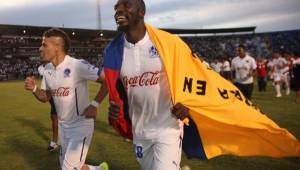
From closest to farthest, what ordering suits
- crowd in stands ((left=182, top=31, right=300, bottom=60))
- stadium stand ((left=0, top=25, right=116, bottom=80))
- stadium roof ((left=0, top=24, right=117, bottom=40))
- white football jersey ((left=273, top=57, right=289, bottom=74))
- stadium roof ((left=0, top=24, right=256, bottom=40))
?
white football jersey ((left=273, top=57, right=289, bottom=74)), stadium stand ((left=0, top=25, right=116, bottom=80)), stadium roof ((left=0, top=24, right=117, bottom=40)), stadium roof ((left=0, top=24, right=256, bottom=40)), crowd in stands ((left=182, top=31, right=300, bottom=60))

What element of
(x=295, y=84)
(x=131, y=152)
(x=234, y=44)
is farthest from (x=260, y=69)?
(x=234, y=44)

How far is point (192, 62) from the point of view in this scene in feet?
15.7

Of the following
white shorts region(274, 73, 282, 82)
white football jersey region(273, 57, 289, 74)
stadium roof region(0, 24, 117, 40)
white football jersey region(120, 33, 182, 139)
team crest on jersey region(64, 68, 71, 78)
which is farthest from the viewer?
stadium roof region(0, 24, 117, 40)

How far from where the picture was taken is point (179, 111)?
14.7 feet

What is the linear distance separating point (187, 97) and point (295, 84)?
14.6 meters

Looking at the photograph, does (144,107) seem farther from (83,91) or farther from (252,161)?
(252,161)

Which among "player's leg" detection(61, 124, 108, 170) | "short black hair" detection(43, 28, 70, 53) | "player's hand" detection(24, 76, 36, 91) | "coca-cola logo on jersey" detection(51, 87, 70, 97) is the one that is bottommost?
"player's leg" detection(61, 124, 108, 170)

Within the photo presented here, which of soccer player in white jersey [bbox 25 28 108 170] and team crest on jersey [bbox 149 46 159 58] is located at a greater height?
team crest on jersey [bbox 149 46 159 58]

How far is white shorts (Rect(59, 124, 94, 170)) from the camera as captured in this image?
5.70 m

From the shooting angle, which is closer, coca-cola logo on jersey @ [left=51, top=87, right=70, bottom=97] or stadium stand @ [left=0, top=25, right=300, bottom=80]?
coca-cola logo on jersey @ [left=51, top=87, right=70, bottom=97]

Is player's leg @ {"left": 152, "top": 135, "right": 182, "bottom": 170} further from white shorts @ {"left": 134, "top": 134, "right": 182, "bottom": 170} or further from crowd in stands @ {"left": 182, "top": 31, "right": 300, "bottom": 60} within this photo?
crowd in stands @ {"left": 182, "top": 31, "right": 300, "bottom": 60}

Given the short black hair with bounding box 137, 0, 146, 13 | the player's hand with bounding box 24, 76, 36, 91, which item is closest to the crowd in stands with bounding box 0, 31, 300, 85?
the player's hand with bounding box 24, 76, 36, 91

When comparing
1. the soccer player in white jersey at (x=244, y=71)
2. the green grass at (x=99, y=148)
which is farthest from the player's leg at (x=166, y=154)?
the soccer player in white jersey at (x=244, y=71)

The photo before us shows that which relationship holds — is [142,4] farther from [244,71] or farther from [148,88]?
[244,71]
